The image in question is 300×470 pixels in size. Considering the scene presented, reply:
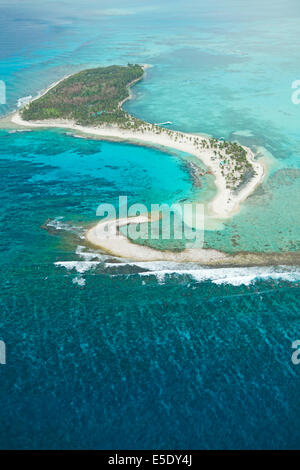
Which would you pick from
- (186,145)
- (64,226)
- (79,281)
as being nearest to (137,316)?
(79,281)

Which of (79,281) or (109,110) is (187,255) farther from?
(109,110)

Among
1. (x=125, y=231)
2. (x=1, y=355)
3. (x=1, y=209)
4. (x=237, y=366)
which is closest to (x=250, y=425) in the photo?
(x=237, y=366)

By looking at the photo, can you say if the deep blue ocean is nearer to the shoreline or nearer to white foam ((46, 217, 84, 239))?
white foam ((46, 217, 84, 239))

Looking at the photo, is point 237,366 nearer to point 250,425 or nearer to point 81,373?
point 250,425

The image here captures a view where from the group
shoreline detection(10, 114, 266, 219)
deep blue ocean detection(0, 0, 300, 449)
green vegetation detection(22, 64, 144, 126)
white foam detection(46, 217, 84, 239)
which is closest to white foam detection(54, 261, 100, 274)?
deep blue ocean detection(0, 0, 300, 449)

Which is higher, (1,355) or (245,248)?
(245,248)

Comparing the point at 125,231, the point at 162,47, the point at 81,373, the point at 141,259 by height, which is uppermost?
the point at 162,47

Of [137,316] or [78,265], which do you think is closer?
[137,316]
